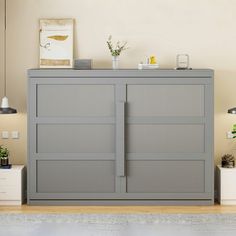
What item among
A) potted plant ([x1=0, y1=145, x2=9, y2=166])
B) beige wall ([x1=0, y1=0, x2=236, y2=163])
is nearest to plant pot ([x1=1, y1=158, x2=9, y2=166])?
potted plant ([x1=0, y1=145, x2=9, y2=166])

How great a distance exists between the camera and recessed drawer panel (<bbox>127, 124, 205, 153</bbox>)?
6.61m

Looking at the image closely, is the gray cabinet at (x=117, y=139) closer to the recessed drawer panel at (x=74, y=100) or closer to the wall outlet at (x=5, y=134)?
the recessed drawer panel at (x=74, y=100)

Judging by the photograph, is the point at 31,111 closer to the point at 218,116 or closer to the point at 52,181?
the point at 52,181

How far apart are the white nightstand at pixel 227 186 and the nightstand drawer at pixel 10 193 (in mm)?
2168

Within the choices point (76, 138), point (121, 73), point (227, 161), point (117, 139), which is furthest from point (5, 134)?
point (227, 161)

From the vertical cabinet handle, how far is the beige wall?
0.73 metres

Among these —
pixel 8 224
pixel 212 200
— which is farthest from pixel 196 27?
pixel 8 224

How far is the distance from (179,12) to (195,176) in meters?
1.84

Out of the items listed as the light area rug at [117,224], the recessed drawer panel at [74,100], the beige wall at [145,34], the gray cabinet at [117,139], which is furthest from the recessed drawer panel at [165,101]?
the light area rug at [117,224]

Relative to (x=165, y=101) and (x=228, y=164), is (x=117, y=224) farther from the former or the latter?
(x=228, y=164)

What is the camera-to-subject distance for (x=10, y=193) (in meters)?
6.68

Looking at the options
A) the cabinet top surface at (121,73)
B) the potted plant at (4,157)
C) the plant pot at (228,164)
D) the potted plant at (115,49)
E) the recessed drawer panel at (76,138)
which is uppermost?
the potted plant at (115,49)

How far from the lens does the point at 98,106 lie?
6617 mm

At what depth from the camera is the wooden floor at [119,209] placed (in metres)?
6.37
